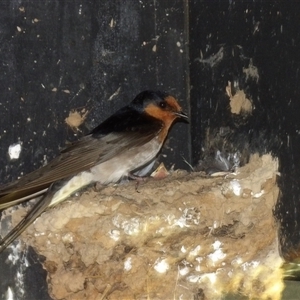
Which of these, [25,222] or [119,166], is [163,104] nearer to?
[119,166]

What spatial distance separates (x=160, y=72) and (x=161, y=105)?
0.17 m

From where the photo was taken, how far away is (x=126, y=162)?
3.95 meters

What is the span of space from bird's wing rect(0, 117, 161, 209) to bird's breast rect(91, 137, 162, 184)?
0.03 metres

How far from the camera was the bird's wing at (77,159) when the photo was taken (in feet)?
11.2

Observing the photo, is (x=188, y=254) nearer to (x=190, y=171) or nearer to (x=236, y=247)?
(x=236, y=247)

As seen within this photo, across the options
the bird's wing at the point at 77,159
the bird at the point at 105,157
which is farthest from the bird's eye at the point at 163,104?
Result: the bird's wing at the point at 77,159

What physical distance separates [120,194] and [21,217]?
1.46 ft

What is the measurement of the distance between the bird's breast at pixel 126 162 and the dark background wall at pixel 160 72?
0.19 m

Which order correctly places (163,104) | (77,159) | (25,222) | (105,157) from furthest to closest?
1. (163,104)
2. (105,157)
3. (77,159)
4. (25,222)

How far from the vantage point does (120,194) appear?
3.61 meters

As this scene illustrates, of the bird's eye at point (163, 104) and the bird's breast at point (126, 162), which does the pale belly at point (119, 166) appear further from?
the bird's eye at point (163, 104)

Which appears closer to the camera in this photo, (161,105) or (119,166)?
(119,166)

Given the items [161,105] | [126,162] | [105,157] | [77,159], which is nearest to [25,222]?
[77,159]

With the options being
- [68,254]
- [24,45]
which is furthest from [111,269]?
[24,45]
